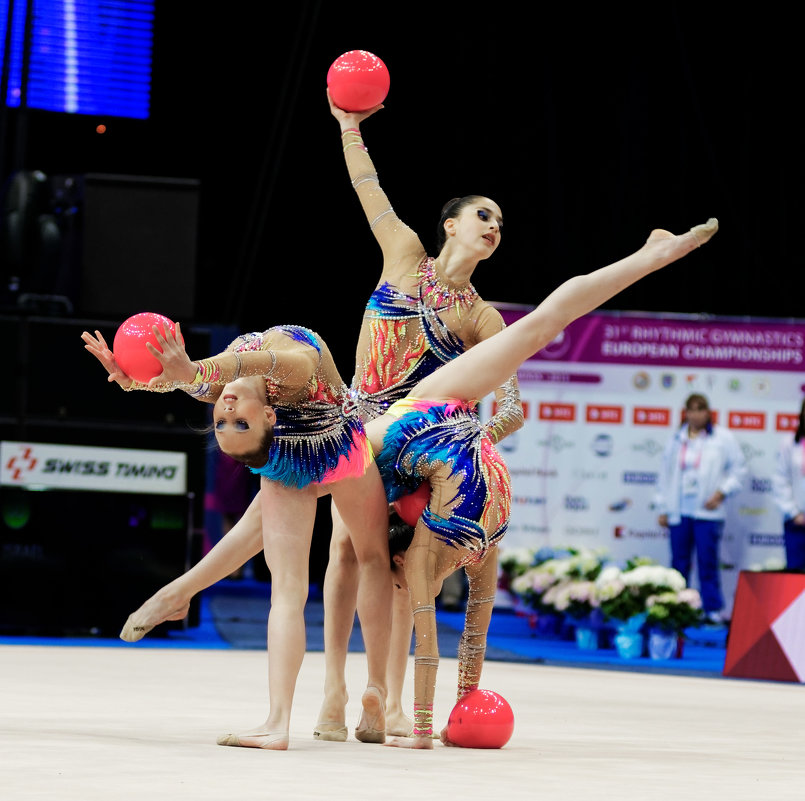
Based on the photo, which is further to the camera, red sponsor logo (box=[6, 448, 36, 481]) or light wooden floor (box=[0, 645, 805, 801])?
red sponsor logo (box=[6, 448, 36, 481])

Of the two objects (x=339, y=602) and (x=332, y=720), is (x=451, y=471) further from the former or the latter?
(x=332, y=720)

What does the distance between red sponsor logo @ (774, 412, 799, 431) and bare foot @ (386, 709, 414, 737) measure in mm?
5722

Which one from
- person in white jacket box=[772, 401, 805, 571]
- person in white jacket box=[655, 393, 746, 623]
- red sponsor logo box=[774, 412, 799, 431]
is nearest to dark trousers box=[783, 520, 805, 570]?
person in white jacket box=[772, 401, 805, 571]

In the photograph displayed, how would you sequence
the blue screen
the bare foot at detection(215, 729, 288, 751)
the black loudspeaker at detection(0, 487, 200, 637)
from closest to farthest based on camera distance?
1. the bare foot at detection(215, 729, 288, 751)
2. the black loudspeaker at detection(0, 487, 200, 637)
3. the blue screen

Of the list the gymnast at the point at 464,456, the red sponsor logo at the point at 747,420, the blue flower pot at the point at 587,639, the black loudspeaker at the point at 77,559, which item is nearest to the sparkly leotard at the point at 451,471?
the gymnast at the point at 464,456

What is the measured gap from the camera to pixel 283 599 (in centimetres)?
347

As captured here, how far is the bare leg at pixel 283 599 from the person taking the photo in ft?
11.1

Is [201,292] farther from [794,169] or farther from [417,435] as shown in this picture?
[417,435]

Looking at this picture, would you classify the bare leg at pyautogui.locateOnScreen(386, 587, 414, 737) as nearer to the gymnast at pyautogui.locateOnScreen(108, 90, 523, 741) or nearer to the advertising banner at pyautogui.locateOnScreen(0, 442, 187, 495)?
the gymnast at pyautogui.locateOnScreen(108, 90, 523, 741)

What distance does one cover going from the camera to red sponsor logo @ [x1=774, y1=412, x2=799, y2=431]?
29.9ft

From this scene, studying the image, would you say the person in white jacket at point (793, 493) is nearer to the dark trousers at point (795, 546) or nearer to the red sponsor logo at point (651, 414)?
the dark trousers at point (795, 546)

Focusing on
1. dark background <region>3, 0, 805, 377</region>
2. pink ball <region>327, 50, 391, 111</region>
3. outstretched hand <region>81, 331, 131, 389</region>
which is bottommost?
outstretched hand <region>81, 331, 131, 389</region>

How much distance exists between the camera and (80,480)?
7.21m

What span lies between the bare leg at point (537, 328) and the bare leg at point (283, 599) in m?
0.43
